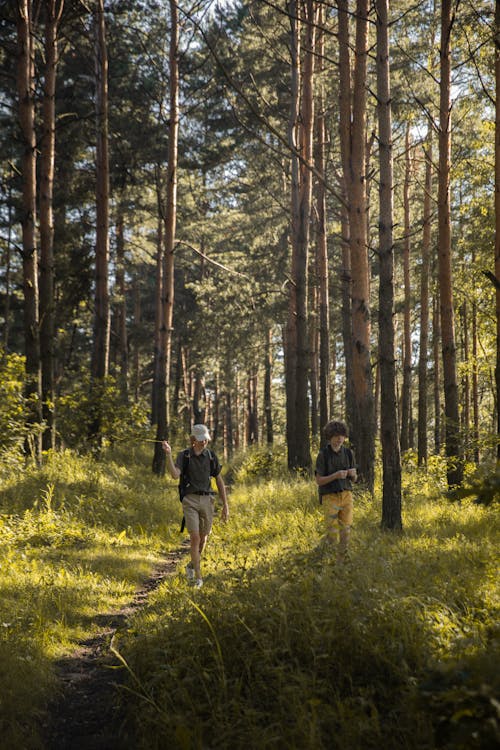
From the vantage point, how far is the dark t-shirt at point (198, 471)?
7.48 m

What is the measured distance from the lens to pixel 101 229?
637 inches

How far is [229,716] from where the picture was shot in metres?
3.85

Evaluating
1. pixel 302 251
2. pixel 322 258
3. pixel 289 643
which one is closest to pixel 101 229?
pixel 302 251

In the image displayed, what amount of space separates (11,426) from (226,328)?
13.0 m

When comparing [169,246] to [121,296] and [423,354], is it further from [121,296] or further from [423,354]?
[423,354]

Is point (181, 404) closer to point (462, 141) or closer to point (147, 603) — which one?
point (462, 141)

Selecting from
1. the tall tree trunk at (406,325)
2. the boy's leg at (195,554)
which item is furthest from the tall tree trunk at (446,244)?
the tall tree trunk at (406,325)

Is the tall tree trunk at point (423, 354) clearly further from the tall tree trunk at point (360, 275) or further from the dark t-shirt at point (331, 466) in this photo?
the dark t-shirt at point (331, 466)

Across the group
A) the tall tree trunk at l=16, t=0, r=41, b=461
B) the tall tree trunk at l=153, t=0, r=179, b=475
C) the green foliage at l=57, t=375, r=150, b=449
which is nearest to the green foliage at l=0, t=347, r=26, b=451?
the tall tree trunk at l=16, t=0, r=41, b=461

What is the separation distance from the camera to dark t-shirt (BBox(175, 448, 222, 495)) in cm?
748

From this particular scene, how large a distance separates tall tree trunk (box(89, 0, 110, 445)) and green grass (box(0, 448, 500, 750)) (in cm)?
765

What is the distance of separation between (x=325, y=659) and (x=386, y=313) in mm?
5231

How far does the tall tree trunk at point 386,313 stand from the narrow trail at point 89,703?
13.4ft

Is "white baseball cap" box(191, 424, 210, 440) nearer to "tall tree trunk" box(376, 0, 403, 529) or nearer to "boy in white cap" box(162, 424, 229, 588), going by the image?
"boy in white cap" box(162, 424, 229, 588)
